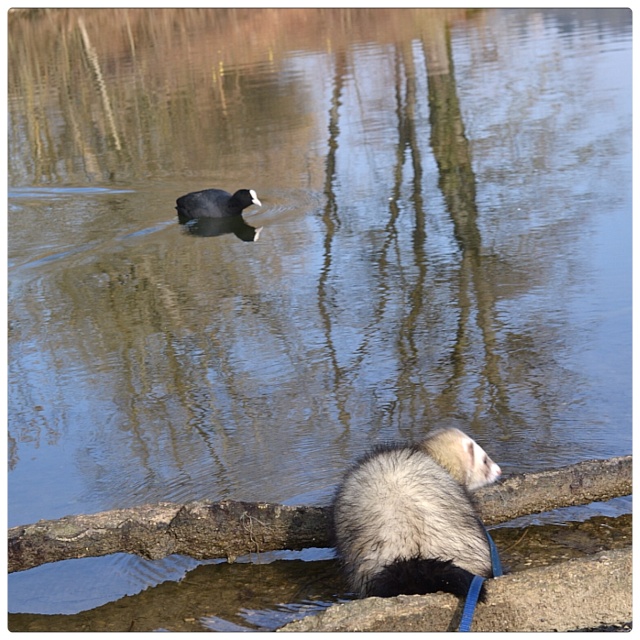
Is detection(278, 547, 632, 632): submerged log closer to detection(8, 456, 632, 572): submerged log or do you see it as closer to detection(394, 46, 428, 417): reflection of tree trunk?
detection(8, 456, 632, 572): submerged log

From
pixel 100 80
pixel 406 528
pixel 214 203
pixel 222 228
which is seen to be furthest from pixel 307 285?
pixel 100 80

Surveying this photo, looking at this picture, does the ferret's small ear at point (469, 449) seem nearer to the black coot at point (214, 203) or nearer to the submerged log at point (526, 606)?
the submerged log at point (526, 606)

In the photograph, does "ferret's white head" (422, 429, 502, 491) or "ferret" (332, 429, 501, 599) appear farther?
"ferret's white head" (422, 429, 502, 491)

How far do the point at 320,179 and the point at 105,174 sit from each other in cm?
365

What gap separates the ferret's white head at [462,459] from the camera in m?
5.04

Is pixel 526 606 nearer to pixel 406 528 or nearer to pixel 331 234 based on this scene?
pixel 406 528

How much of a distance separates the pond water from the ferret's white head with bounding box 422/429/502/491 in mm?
657

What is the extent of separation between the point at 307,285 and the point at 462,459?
15.6ft

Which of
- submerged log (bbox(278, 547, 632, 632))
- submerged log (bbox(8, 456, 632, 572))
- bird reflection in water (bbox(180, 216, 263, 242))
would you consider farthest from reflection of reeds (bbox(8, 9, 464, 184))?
submerged log (bbox(278, 547, 632, 632))

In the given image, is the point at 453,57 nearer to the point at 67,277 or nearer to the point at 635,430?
the point at 67,277

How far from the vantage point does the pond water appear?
244 inches

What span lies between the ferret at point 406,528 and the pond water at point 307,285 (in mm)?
921

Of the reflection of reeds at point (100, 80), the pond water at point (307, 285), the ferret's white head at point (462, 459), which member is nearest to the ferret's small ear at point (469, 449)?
the ferret's white head at point (462, 459)

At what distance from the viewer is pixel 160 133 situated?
59.3ft
